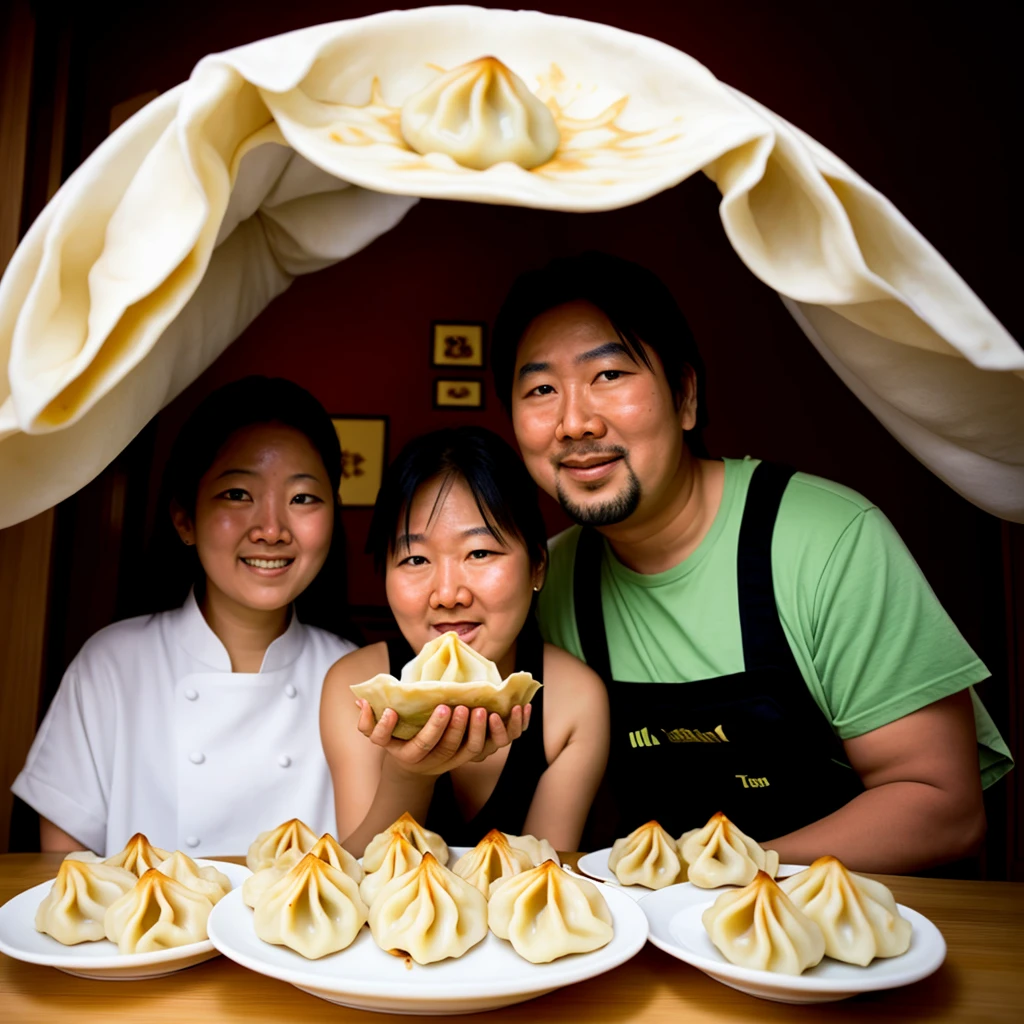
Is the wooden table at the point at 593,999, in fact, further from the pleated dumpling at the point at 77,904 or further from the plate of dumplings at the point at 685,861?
the plate of dumplings at the point at 685,861

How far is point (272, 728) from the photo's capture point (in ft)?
6.71

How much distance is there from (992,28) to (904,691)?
125 inches

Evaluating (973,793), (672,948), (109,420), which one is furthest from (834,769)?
(109,420)

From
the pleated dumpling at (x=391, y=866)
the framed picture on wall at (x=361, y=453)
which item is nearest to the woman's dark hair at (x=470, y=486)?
the pleated dumpling at (x=391, y=866)

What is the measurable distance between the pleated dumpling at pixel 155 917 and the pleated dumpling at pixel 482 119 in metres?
0.94

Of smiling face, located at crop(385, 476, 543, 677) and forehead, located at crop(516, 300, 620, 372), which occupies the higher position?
forehead, located at crop(516, 300, 620, 372)

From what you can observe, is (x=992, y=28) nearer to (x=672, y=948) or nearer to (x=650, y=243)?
(x=650, y=243)

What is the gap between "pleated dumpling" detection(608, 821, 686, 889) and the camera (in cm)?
121

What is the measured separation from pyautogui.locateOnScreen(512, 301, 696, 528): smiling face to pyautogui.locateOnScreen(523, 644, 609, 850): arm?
0.33 m

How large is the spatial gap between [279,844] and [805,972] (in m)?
0.69

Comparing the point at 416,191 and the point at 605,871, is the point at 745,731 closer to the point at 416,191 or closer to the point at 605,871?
the point at 605,871

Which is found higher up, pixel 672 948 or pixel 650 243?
pixel 650 243

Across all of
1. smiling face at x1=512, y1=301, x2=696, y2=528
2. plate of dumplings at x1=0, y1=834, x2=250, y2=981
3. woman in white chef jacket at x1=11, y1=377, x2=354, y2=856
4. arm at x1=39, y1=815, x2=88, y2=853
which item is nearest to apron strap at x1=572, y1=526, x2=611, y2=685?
smiling face at x1=512, y1=301, x2=696, y2=528

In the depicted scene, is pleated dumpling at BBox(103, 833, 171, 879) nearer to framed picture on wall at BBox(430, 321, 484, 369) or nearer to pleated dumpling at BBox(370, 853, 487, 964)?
pleated dumpling at BBox(370, 853, 487, 964)
